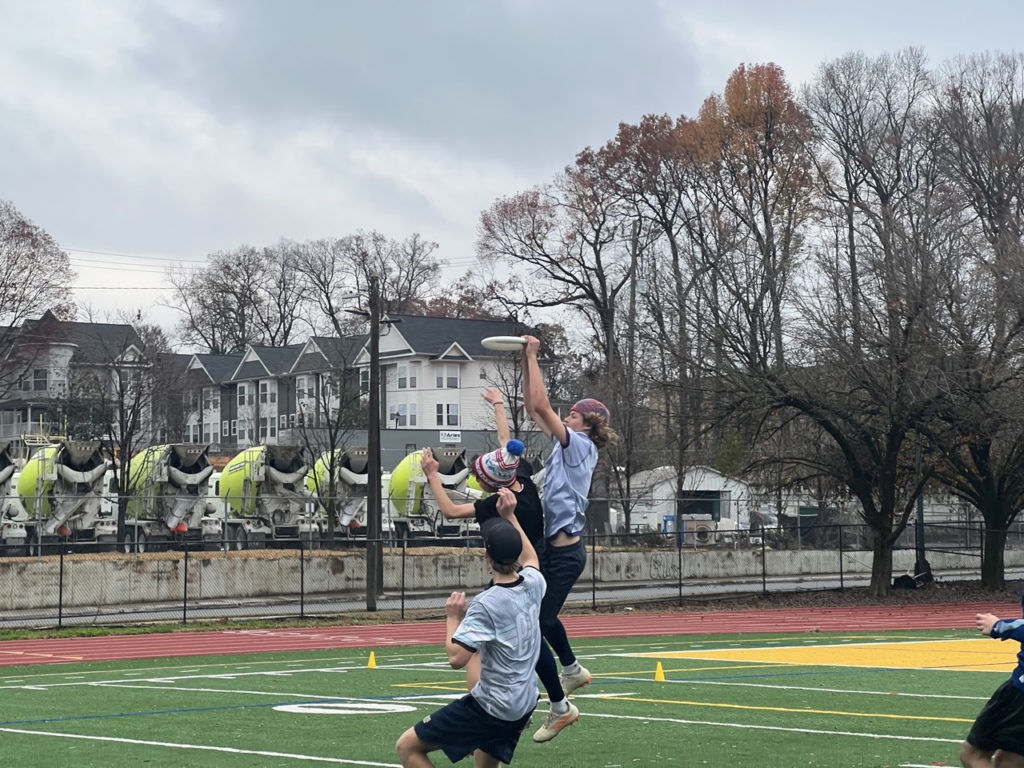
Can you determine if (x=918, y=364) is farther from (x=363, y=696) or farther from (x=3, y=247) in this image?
(x=3, y=247)

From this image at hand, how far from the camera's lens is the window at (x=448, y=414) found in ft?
274

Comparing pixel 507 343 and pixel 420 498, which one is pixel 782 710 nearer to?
pixel 507 343

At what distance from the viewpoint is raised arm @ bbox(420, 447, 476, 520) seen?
820 centimetres

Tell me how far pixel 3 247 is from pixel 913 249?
127ft

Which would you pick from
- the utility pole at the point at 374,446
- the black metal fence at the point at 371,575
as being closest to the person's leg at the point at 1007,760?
the black metal fence at the point at 371,575

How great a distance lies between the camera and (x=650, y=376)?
1463 inches

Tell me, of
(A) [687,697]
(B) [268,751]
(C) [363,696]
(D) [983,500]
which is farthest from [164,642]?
(D) [983,500]

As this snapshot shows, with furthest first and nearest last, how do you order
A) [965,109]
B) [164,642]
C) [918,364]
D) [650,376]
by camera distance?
[965,109] → [650,376] → [918,364] → [164,642]

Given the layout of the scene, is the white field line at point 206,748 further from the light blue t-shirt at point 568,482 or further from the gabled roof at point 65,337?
the gabled roof at point 65,337

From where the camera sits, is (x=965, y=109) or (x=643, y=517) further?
(x=643, y=517)

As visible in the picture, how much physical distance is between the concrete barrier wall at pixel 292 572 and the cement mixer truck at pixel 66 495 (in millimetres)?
6777

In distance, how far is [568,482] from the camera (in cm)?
947

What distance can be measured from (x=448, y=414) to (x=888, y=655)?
213 ft

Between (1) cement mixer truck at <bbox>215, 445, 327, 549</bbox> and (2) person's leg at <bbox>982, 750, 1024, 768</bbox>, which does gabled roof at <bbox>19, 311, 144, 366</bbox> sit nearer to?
(1) cement mixer truck at <bbox>215, 445, 327, 549</bbox>
